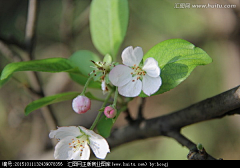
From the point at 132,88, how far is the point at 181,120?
342 millimetres

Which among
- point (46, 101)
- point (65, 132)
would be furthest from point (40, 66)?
point (65, 132)

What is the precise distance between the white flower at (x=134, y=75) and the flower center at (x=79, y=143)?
11.5 inches

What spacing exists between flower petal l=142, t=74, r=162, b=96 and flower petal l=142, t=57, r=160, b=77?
2cm

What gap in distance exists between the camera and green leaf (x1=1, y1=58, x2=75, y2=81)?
898 millimetres

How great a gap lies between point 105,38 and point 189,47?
1.77 feet

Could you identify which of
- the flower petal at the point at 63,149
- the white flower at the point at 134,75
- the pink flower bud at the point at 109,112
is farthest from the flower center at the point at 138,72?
the flower petal at the point at 63,149

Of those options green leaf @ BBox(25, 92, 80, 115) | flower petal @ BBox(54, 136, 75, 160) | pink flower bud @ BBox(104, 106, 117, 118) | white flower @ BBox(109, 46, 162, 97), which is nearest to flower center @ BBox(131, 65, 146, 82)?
white flower @ BBox(109, 46, 162, 97)

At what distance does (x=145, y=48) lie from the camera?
124 inches

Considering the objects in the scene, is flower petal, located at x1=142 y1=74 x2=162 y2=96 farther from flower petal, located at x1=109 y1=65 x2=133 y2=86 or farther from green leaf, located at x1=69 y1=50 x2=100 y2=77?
green leaf, located at x1=69 y1=50 x2=100 y2=77

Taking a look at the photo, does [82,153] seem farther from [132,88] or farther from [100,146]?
[132,88]

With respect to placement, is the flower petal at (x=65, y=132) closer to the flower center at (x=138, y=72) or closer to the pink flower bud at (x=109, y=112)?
the pink flower bud at (x=109, y=112)

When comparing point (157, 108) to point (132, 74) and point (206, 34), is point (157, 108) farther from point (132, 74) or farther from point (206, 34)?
point (132, 74)

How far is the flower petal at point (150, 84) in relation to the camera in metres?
0.92

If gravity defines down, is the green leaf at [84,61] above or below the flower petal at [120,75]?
above
